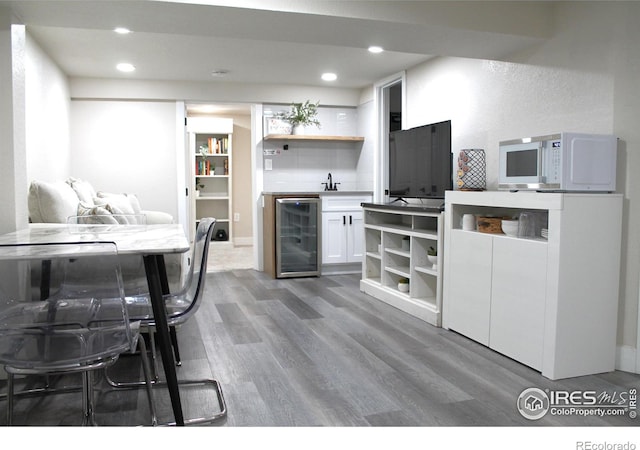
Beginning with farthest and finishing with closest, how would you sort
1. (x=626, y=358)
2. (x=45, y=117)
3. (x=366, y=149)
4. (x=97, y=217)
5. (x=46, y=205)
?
(x=366, y=149) < (x=45, y=117) < (x=46, y=205) < (x=97, y=217) < (x=626, y=358)

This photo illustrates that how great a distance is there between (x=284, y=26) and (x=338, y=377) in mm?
2067

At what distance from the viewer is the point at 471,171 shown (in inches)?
153

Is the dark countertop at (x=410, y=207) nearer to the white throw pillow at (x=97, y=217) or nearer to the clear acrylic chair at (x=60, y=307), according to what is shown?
the white throw pillow at (x=97, y=217)

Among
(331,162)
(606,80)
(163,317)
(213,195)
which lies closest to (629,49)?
(606,80)

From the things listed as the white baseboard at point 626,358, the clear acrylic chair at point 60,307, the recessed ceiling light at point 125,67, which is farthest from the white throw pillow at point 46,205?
the white baseboard at point 626,358

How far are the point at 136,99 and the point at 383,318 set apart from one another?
3.91 m

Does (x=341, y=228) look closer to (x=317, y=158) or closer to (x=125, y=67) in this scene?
(x=317, y=158)

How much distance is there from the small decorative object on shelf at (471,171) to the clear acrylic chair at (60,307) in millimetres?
2773

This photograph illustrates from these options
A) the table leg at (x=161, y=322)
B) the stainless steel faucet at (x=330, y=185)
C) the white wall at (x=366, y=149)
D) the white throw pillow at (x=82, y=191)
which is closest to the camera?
the table leg at (x=161, y=322)

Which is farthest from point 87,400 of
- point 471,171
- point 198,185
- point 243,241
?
point 198,185

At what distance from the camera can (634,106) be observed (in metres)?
2.83

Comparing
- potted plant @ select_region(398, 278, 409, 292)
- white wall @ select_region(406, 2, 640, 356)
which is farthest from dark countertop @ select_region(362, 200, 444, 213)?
potted plant @ select_region(398, 278, 409, 292)

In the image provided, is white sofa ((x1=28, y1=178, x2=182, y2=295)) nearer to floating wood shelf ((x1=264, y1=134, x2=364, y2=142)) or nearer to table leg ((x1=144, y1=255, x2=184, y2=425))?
table leg ((x1=144, y1=255, x2=184, y2=425))

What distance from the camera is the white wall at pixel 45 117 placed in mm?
4129
